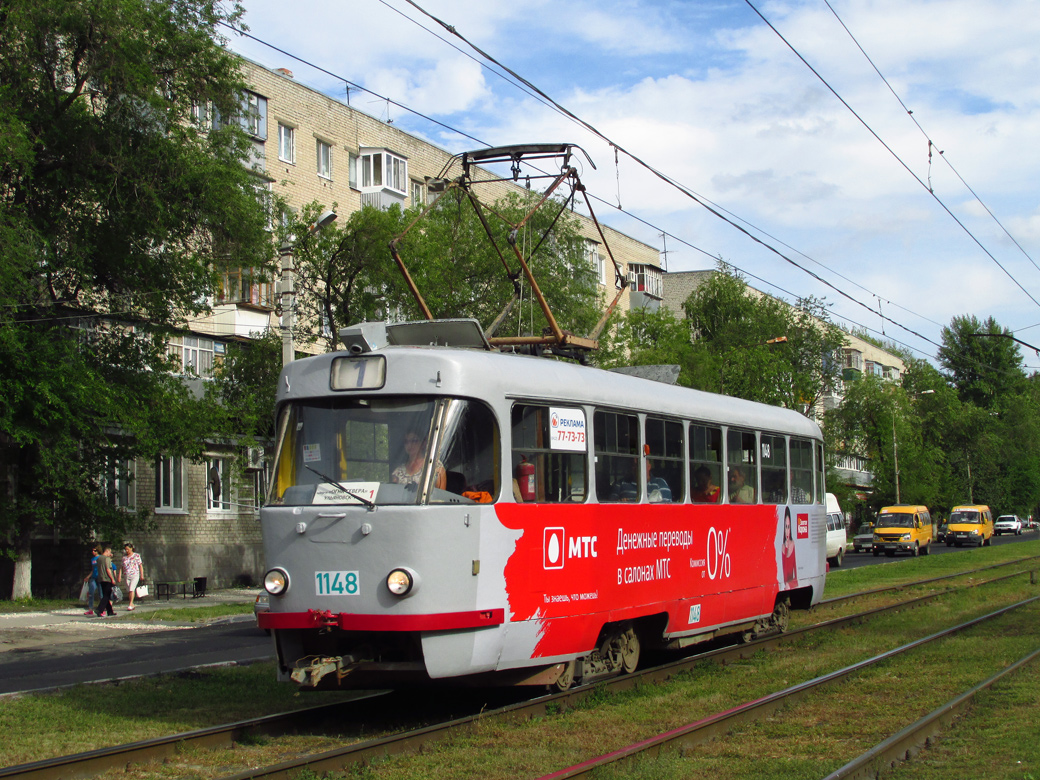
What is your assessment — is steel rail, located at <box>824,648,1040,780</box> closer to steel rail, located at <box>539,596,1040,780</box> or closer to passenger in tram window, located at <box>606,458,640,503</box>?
steel rail, located at <box>539,596,1040,780</box>

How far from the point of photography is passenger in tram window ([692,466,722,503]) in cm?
1180

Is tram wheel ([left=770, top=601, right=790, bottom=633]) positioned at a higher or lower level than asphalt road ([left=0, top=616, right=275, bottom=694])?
higher

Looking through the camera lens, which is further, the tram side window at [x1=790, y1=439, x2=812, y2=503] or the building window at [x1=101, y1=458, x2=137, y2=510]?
the building window at [x1=101, y1=458, x2=137, y2=510]

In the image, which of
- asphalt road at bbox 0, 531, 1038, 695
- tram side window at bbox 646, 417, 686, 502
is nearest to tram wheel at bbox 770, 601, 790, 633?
tram side window at bbox 646, 417, 686, 502

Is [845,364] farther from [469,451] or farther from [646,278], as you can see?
[469,451]

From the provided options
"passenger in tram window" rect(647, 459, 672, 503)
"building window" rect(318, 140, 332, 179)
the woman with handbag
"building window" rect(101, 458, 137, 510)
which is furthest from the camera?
"building window" rect(318, 140, 332, 179)

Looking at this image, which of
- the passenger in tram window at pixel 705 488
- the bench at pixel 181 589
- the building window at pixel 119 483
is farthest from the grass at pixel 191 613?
the passenger in tram window at pixel 705 488

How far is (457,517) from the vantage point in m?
8.38

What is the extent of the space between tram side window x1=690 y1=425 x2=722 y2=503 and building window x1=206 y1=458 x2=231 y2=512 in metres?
22.0

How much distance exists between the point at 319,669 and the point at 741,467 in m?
6.34

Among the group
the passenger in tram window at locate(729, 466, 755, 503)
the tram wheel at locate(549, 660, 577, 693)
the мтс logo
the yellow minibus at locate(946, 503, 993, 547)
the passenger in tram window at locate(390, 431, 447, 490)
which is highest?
the passenger in tram window at locate(390, 431, 447, 490)

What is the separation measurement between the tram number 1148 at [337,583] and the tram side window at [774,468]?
6.67 metres

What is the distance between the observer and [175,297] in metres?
→ 25.2

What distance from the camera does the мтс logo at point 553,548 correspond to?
359 inches
